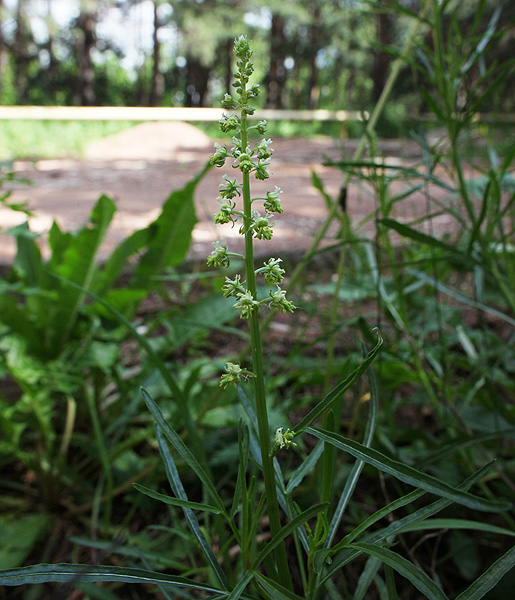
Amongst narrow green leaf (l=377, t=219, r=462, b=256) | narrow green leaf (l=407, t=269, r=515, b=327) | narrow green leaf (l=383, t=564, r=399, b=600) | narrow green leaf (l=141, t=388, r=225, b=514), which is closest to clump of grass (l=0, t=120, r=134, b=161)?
narrow green leaf (l=407, t=269, r=515, b=327)

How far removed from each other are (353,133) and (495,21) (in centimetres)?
1008

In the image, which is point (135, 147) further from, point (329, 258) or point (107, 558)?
point (107, 558)

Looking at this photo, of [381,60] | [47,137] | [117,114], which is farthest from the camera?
[381,60]

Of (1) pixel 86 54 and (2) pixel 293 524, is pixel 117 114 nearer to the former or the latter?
(1) pixel 86 54

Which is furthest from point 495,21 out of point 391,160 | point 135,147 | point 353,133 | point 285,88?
point 285,88

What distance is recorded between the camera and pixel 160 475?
2.68ft

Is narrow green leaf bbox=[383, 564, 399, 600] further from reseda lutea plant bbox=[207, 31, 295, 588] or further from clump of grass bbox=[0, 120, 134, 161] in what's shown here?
clump of grass bbox=[0, 120, 134, 161]

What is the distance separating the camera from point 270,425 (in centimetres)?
76

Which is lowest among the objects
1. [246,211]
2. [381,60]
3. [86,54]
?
[246,211]

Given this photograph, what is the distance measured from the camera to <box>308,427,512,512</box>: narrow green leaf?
0.31 meters

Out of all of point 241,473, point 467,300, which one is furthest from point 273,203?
point 467,300

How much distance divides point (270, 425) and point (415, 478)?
459mm

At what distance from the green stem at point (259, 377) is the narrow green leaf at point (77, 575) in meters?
0.06

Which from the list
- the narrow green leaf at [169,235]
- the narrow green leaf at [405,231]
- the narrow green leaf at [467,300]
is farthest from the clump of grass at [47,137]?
the narrow green leaf at [405,231]
